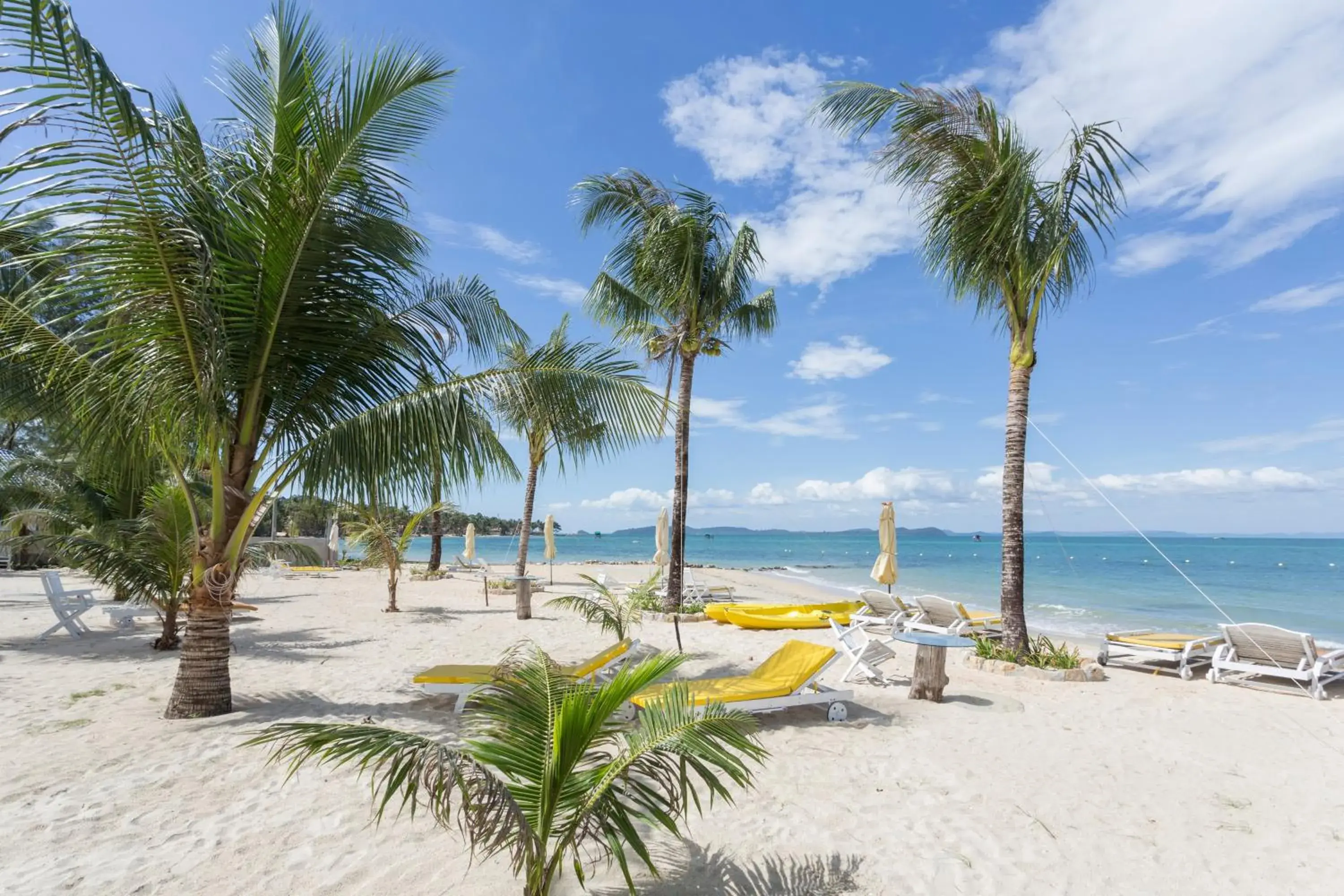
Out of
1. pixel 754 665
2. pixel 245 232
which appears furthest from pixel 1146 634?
pixel 245 232

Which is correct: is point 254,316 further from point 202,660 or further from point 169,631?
point 169,631

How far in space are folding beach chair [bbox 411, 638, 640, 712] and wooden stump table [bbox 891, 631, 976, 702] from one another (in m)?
2.69

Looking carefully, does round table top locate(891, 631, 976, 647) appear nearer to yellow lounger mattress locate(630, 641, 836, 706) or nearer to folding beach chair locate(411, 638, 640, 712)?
yellow lounger mattress locate(630, 641, 836, 706)

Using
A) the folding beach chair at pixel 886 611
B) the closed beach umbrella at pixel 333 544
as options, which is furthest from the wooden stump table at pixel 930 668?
the closed beach umbrella at pixel 333 544

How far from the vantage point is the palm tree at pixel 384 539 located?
1279 cm

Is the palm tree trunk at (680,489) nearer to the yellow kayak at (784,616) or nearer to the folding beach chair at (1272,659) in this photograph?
the yellow kayak at (784,616)

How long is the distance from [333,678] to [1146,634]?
31.8 ft

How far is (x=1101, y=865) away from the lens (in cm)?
333

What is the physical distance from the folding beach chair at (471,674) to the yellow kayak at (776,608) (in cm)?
515

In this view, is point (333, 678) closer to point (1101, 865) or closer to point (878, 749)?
point (878, 749)

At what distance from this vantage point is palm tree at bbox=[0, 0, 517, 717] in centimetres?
476

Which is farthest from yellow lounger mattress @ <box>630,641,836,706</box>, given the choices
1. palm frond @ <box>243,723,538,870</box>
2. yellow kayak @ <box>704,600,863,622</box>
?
yellow kayak @ <box>704,600,863,622</box>

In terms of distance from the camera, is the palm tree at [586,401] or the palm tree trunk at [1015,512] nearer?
the palm tree at [586,401]

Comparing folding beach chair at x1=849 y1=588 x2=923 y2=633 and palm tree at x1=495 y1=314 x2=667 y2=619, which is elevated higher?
palm tree at x1=495 y1=314 x2=667 y2=619
